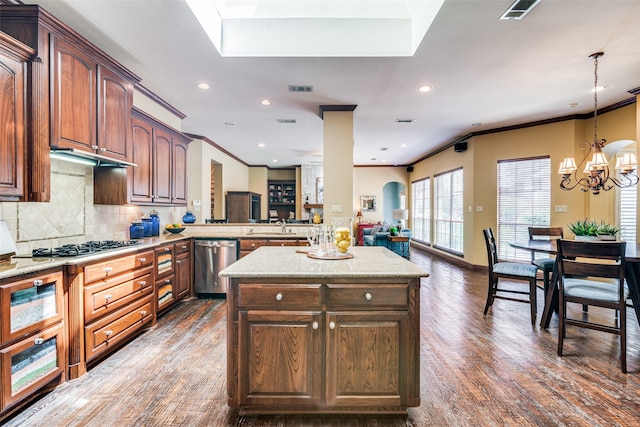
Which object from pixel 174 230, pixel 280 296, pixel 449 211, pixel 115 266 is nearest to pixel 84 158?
pixel 115 266

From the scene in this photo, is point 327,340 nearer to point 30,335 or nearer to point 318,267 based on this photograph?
point 318,267

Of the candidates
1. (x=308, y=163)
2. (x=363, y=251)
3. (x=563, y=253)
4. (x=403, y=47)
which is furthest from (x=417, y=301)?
(x=308, y=163)

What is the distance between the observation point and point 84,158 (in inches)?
106

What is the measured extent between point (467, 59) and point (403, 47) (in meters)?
0.67

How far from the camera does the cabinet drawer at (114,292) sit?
2.27 metres

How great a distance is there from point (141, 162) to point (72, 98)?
3.76 feet

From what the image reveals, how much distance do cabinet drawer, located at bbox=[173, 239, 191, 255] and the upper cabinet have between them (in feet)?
4.31

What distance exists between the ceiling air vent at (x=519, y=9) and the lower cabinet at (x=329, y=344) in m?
2.22

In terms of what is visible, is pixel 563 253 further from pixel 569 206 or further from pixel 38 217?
pixel 38 217

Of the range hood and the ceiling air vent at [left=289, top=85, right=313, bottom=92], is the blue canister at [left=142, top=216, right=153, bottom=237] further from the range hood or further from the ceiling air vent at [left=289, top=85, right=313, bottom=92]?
the ceiling air vent at [left=289, top=85, right=313, bottom=92]

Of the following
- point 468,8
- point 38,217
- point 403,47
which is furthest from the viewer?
point 403,47

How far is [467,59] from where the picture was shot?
3002 mm

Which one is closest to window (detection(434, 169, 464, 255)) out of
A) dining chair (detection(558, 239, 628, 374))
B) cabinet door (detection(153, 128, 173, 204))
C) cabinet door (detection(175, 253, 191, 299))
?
dining chair (detection(558, 239, 628, 374))

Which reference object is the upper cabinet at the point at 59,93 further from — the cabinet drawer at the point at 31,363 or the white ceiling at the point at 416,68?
the cabinet drawer at the point at 31,363
